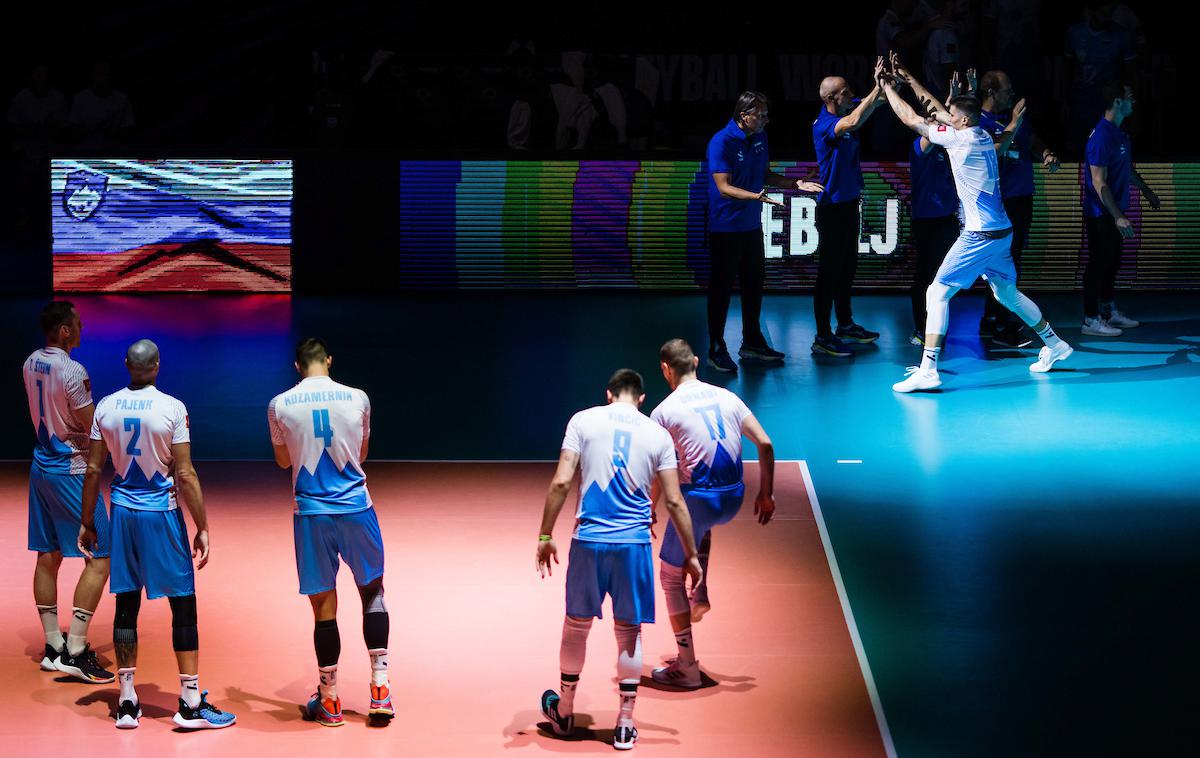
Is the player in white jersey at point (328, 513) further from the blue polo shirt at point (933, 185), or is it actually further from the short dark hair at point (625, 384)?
the blue polo shirt at point (933, 185)

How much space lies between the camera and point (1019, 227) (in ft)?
47.6

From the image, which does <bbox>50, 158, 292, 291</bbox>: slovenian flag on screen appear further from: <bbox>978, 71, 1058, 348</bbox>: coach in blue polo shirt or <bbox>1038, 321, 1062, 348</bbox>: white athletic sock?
<bbox>1038, 321, 1062, 348</bbox>: white athletic sock

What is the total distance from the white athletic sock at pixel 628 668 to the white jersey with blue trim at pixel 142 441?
208 cm

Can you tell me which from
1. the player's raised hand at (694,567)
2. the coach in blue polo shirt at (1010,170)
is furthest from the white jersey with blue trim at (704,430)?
the coach in blue polo shirt at (1010,170)

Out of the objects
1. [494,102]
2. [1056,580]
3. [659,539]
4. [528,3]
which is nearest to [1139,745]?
[1056,580]

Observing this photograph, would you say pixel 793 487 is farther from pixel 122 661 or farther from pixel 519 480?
pixel 122 661

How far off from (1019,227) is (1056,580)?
23.2ft

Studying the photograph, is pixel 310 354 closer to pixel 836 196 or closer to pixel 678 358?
pixel 678 358

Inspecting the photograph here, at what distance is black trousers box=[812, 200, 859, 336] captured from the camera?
1412 centimetres

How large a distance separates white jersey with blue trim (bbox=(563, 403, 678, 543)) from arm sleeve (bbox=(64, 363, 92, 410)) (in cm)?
250

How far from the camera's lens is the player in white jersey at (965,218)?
12.3m

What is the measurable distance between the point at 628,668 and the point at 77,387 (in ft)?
9.92

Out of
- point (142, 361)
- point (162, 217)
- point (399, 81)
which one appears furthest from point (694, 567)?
point (399, 81)

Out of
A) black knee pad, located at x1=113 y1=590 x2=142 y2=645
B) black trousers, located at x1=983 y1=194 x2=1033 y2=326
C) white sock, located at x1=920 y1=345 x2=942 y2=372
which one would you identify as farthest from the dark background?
black knee pad, located at x1=113 y1=590 x2=142 y2=645
